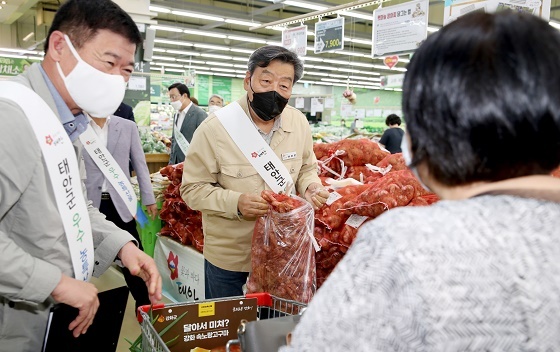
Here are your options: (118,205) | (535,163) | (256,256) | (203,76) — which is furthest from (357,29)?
(535,163)

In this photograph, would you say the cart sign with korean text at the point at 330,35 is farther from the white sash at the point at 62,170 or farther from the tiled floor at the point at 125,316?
the white sash at the point at 62,170

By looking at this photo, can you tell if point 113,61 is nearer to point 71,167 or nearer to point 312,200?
point 71,167

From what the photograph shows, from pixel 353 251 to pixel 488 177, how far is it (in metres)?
0.22

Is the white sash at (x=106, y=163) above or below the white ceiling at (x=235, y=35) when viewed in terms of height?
below

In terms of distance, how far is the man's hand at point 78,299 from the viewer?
4.44ft

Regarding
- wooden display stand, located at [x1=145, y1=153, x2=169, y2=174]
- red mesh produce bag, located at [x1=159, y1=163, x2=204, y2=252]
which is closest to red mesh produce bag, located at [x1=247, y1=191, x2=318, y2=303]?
red mesh produce bag, located at [x1=159, y1=163, x2=204, y2=252]

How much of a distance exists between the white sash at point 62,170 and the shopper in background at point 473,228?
1.02 metres

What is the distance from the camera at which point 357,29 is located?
56.9 ft

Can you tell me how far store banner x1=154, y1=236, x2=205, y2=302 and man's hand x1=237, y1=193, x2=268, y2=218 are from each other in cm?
162

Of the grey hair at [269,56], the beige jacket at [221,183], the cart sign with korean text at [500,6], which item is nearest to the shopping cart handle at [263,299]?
the beige jacket at [221,183]

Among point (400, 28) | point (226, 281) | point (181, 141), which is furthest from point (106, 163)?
point (400, 28)

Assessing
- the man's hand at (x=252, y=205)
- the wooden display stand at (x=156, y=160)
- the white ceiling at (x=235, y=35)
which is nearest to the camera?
the man's hand at (x=252, y=205)

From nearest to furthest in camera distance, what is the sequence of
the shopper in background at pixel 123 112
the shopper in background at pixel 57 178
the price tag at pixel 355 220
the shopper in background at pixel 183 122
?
1. the shopper in background at pixel 57 178
2. the price tag at pixel 355 220
3. the shopper in background at pixel 123 112
4. the shopper in background at pixel 183 122

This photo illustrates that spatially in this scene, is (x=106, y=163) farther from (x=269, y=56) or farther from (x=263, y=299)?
(x=263, y=299)
